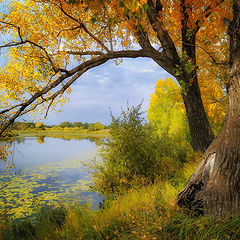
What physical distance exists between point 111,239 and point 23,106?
420 centimetres

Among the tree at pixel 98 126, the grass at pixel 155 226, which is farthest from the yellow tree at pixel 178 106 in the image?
the tree at pixel 98 126

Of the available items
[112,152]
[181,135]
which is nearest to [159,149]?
[112,152]

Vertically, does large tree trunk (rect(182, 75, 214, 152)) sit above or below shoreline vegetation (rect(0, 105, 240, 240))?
above

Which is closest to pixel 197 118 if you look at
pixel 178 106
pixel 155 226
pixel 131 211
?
pixel 131 211

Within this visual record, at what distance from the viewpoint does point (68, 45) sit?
27.7 ft

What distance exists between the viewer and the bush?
768cm

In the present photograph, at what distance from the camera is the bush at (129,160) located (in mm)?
7680

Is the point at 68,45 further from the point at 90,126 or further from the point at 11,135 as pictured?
the point at 90,126

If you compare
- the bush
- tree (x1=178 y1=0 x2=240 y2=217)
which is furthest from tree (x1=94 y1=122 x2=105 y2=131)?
tree (x1=178 y1=0 x2=240 y2=217)

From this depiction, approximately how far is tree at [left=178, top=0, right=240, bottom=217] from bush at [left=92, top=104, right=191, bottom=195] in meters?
3.80

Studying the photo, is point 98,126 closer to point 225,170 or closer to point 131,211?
point 131,211

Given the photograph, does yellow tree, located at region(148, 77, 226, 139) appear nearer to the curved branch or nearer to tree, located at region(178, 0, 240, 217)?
the curved branch

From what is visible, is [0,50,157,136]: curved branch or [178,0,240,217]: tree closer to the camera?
[178,0,240,217]: tree

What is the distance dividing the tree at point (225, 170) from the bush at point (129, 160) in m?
3.80
